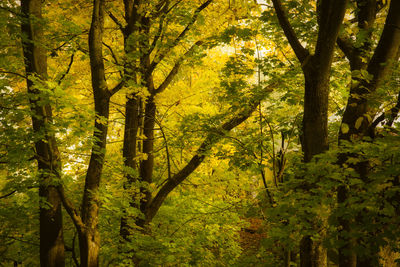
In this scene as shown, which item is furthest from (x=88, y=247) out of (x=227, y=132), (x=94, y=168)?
(x=227, y=132)

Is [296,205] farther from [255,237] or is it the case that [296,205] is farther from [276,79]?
[255,237]

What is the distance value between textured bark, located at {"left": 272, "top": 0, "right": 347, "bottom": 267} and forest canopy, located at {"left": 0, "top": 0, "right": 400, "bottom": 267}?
2 centimetres

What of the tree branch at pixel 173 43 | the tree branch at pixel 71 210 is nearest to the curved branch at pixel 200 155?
the tree branch at pixel 173 43

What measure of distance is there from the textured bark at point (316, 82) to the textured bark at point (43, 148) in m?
3.81

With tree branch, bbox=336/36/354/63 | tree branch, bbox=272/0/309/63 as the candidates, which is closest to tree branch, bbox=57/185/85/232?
tree branch, bbox=272/0/309/63

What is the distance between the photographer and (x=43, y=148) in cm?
520

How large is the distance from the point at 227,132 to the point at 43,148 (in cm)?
329

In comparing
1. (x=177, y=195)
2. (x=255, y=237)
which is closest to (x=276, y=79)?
(x=177, y=195)

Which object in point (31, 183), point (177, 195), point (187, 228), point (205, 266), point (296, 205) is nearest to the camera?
point (296, 205)

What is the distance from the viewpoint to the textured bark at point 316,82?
3.66 meters

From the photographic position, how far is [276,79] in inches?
213

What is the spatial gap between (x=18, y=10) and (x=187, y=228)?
6.44m

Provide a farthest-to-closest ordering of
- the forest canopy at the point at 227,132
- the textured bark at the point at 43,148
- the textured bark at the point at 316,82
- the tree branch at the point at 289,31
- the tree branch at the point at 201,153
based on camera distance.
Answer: the tree branch at the point at 201,153 → the textured bark at the point at 43,148 → the tree branch at the point at 289,31 → the textured bark at the point at 316,82 → the forest canopy at the point at 227,132

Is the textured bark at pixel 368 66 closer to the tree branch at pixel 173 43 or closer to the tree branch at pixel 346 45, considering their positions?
the tree branch at pixel 346 45
